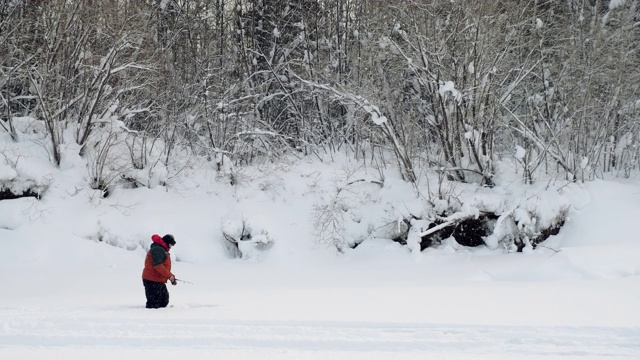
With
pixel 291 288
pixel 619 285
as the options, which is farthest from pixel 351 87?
pixel 619 285

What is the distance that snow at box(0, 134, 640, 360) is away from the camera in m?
7.89

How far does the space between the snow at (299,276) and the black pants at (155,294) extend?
0.20m

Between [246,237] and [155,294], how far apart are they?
7202 mm

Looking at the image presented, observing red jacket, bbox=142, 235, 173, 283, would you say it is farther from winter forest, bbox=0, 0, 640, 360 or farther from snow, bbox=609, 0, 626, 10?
snow, bbox=609, 0, 626, 10

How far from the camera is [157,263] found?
1037 cm

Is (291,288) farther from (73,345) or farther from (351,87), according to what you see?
(351,87)

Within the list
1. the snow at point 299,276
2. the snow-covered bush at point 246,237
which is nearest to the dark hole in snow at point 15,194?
the snow at point 299,276

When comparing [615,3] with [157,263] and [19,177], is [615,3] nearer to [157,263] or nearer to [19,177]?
[157,263]

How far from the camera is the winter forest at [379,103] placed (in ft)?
57.6

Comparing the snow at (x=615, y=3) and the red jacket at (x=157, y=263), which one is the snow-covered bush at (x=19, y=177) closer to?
the red jacket at (x=157, y=263)

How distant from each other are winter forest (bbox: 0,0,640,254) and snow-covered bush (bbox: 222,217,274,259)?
15 cm

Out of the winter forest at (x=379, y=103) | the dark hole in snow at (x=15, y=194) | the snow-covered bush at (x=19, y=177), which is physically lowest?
the dark hole in snow at (x=15, y=194)

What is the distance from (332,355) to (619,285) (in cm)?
815

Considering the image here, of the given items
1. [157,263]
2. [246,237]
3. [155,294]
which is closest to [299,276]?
[246,237]
